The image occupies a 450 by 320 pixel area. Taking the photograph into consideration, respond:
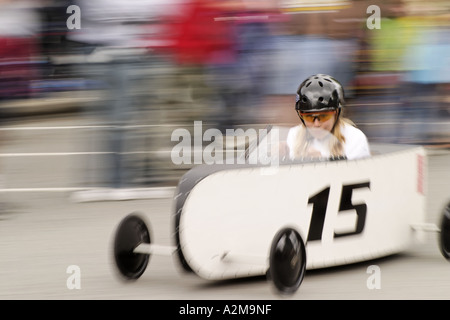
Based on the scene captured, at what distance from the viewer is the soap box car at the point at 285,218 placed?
5891 mm

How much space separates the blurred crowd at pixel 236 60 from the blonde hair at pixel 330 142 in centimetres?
274

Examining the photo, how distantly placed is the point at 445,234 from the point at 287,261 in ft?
5.00

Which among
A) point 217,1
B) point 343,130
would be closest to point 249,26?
point 217,1

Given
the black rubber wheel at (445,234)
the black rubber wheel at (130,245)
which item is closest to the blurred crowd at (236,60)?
the black rubber wheel at (445,234)

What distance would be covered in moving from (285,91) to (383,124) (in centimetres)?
187

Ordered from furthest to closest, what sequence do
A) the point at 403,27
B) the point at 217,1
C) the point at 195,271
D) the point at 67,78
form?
1. the point at 67,78
2. the point at 403,27
3. the point at 217,1
4. the point at 195,271

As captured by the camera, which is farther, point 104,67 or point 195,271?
point 104,67

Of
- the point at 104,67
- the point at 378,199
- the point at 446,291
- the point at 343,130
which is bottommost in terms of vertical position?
the point at 446,291

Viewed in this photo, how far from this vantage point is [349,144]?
687 centimetres

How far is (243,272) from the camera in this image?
20.0 ft

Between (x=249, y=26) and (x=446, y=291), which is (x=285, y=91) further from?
(x=446, y=291)

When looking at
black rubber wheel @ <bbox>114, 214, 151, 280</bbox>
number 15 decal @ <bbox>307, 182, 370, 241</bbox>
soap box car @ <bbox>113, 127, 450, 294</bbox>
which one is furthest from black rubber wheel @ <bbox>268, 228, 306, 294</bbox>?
black rubber wheel @ <bbox>114, 214, 151, 280</bbox>

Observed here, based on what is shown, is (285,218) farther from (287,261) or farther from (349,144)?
(349,144)

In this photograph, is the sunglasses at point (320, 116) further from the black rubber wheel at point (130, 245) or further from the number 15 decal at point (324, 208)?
the black rubber wheel at point (130, 245)
